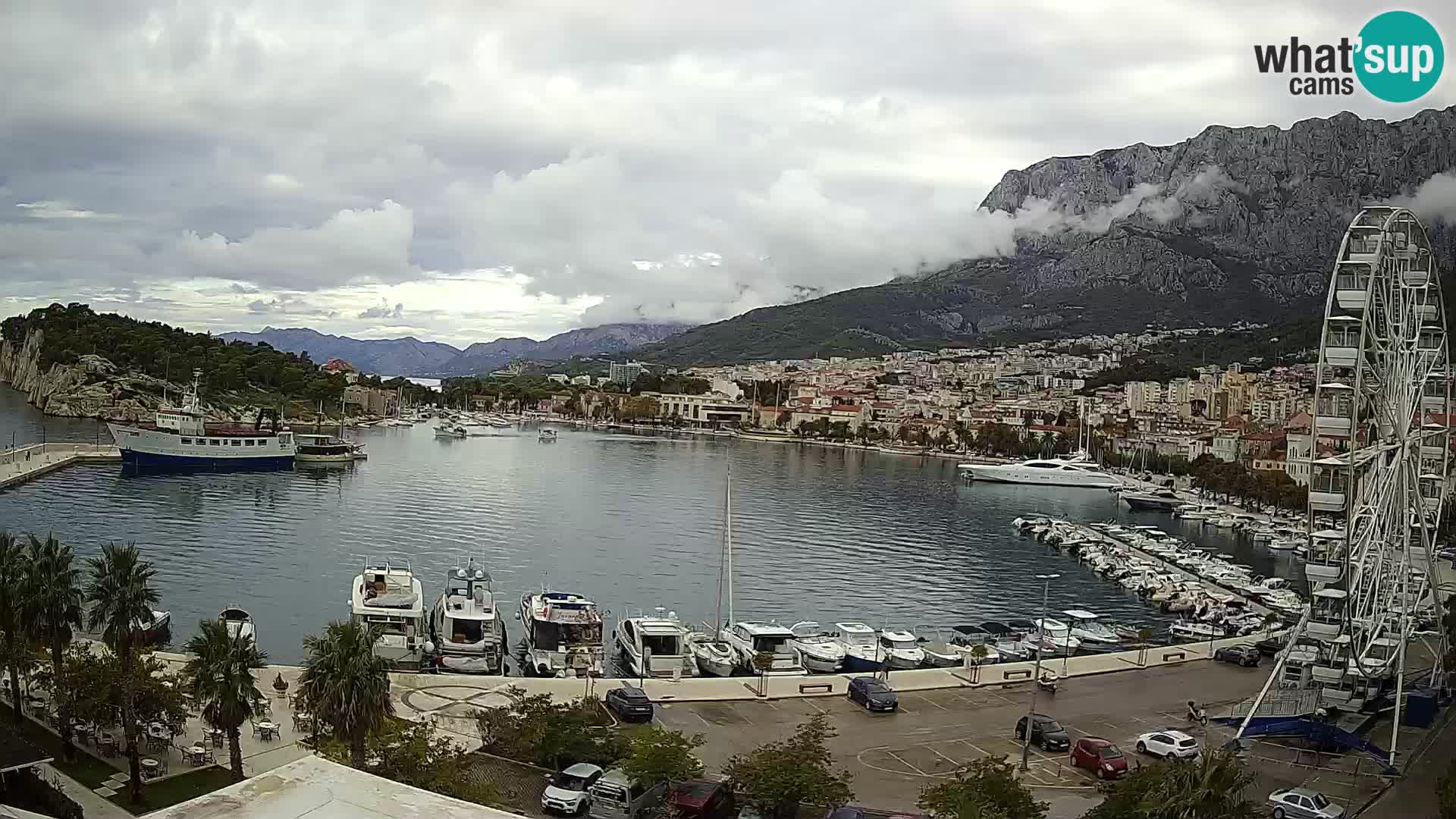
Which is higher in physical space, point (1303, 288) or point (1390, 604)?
point (1303, 288)

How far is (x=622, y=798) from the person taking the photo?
1330 centimetres

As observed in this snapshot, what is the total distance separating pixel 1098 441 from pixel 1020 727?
8677 cm

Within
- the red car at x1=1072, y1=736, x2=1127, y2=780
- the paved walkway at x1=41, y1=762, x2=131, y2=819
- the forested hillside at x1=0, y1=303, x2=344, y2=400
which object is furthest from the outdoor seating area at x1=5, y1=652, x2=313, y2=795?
the forested hillside at x1=0, y1=303, x2=344, y2=400

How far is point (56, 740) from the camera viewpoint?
14.8 m

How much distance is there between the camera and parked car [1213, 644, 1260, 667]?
23750 millimetres

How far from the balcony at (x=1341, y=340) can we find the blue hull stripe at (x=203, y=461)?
54.4m

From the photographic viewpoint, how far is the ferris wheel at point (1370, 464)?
61.3 ft

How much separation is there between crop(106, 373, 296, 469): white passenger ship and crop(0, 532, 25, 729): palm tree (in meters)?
45.8

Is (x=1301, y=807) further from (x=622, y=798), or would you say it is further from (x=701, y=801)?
(x=622, y=798)

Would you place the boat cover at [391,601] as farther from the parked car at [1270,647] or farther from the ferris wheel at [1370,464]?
the parked car at [1270,647]

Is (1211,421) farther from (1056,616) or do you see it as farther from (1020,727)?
(1020,727)

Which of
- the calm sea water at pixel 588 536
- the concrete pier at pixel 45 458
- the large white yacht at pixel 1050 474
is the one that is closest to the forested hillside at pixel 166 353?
the calm sea water at pixel 588 536

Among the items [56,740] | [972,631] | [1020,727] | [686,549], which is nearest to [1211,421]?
[686,549]

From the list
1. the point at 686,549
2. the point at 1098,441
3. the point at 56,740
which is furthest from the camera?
the point at 1098,441
